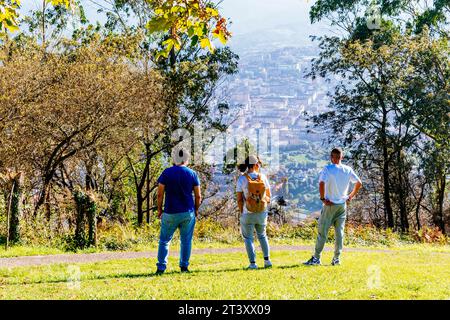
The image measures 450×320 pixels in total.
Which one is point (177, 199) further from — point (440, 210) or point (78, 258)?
point (440, 210)

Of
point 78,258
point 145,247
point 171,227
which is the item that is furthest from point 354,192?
point 145,247

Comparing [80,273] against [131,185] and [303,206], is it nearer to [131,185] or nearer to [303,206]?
[131,185]

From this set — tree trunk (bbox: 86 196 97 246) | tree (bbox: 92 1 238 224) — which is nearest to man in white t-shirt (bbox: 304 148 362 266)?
tree trunk (bbox: 86 196 97 246)

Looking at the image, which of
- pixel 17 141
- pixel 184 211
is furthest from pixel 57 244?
pixel 17 141

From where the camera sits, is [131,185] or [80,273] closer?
[80,273]

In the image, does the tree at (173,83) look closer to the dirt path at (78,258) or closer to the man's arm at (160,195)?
the dirt path at (78,258)

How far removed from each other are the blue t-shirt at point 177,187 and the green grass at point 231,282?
1.08 metres

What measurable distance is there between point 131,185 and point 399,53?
16.8 meters

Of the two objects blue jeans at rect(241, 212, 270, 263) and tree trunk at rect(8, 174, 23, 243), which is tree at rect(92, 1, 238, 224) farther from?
blue jeans at rect(241, 212, 270, 263)

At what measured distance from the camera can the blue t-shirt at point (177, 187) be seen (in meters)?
9.20

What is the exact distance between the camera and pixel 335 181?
10070mm

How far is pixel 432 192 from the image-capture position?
4050 centimetres

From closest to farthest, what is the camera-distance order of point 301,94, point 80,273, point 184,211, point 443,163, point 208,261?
point 184,211 → point 80,273 → point 208,261 → point 443,163 → point 301,94

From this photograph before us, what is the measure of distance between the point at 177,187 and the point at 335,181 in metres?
2.80
